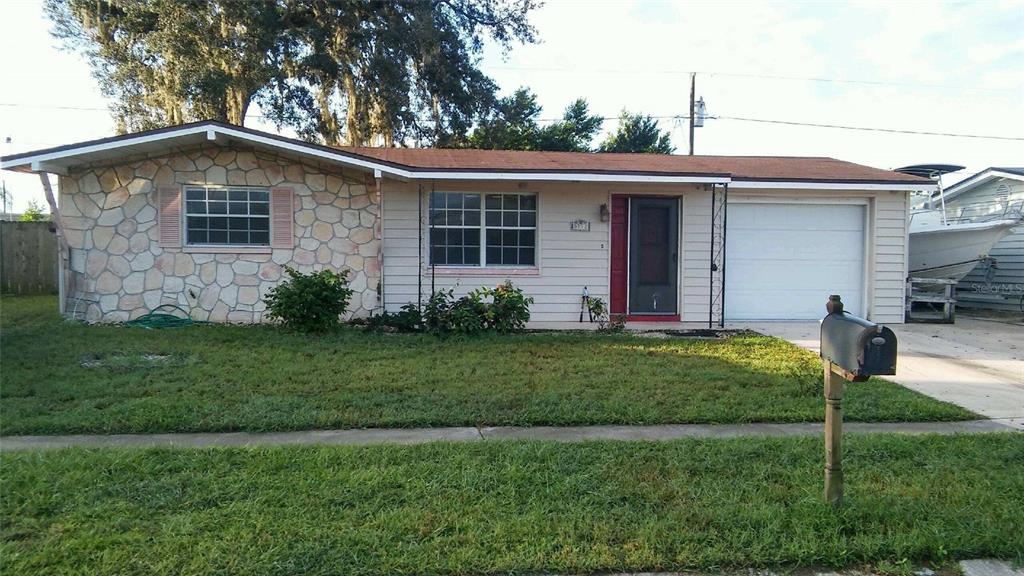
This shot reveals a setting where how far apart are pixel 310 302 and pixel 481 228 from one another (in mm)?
3403

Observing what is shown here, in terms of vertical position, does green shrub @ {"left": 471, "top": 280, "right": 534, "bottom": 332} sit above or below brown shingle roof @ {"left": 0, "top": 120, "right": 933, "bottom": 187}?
below

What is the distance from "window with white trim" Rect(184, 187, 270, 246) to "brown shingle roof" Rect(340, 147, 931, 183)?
1.77 meters

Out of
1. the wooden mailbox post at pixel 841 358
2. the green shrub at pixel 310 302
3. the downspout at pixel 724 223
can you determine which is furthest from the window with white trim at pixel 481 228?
the wooden mailbox post at pixel 841 358

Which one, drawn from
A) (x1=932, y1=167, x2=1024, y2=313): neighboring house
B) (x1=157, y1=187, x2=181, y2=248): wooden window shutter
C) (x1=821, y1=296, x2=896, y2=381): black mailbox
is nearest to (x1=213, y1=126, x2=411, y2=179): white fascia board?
(x1=157, y1=187, x2=181, y2=248): wooden window shutter

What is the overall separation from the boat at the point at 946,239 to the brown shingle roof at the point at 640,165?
2.35m

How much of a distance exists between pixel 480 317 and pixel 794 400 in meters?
4.84

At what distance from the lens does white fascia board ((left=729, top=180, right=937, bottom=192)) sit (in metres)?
11.5

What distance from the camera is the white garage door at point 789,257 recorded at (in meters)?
12.2

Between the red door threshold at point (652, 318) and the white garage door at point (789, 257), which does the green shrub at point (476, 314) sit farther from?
the white garage door at point (789, 257)

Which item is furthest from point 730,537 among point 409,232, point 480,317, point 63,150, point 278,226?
point 63,150

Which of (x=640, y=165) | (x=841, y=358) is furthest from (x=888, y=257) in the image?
(x=841, y=358)

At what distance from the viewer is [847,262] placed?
1237 centimetres

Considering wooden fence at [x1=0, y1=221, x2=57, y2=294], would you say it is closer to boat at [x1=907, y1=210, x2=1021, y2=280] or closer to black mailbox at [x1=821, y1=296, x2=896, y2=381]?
black mailbox at [x1=821, y1=296, x2=896, y2=381]

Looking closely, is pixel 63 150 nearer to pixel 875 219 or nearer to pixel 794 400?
pixel 794 400
